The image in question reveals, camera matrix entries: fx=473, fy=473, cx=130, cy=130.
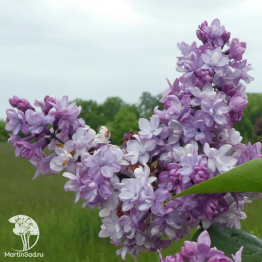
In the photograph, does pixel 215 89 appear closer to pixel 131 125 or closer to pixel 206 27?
pixel 206 27

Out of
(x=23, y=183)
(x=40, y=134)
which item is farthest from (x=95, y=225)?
(x=23, y=183)

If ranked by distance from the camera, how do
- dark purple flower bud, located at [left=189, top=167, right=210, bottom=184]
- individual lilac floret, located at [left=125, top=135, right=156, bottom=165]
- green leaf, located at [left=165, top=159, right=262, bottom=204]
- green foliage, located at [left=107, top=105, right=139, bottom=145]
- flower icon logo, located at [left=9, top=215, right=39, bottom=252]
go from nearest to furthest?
green leaf, located at [left=165, top=159, right=262, bottom=204], dark purple flower bud, located at [left=189, top=167, right=210, bottom=184], individual lilac floret, located at [left=125, top=135, right=156, bottom=165], flower icon logo, located at [left=9, top=215, right=39, bottom=252], green foliage, located at [left=107, top=105, right=139, bottom=145]

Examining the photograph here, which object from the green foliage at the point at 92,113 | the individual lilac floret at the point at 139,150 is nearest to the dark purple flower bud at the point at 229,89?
the individual lilac floret at the point at 139,150

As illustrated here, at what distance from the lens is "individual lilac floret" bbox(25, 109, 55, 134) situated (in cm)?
107

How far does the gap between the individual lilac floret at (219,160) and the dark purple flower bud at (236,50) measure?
0.28 m

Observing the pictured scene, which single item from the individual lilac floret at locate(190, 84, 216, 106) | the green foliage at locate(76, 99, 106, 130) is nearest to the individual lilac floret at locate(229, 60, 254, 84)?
the individual lilac floret at locate(190, 84, 216, 106)

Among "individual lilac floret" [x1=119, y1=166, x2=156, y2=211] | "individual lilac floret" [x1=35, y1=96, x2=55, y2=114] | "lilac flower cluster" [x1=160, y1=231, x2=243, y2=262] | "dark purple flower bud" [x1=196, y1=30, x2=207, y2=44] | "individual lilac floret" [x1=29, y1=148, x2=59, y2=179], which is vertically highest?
"dark purple flower bud" [x1=196, y1=30, x2=207, y2=44]

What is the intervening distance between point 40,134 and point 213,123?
405 millimetres

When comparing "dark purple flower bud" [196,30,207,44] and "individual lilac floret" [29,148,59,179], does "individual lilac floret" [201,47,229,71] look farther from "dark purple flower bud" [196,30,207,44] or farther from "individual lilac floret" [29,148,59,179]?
"individual lilac floret" [29,148,59,179]

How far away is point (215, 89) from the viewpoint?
1138mm

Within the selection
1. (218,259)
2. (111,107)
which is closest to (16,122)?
(218,259)

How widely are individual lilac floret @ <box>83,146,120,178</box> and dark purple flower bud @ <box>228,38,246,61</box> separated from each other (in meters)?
0.40

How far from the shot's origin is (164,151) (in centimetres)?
105

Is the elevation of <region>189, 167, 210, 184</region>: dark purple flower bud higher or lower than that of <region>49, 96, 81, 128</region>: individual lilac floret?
lower
